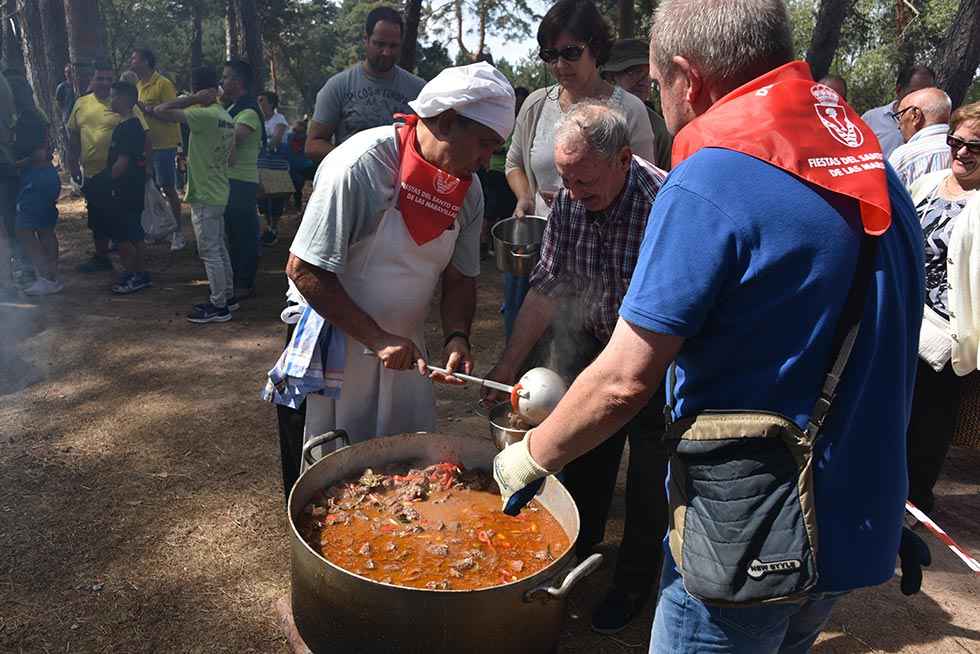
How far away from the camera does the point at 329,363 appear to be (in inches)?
111

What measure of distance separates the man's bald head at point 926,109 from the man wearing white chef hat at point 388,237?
365cm

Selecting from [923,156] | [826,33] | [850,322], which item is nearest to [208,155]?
[923,156]

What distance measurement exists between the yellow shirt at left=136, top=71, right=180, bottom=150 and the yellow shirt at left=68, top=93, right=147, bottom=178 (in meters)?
1.67

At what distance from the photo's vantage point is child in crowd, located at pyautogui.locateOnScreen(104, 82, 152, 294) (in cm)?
768

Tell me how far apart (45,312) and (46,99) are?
35.4 feet

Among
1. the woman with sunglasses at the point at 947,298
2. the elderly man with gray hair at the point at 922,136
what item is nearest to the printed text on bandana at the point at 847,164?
the woman with sunglasses at the point at 947,298

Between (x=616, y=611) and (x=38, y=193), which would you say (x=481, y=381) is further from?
(x=38, y=193)

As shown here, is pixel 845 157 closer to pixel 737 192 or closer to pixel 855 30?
pixel 737 192

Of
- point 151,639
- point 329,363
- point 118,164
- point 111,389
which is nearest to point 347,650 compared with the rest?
point 329,363

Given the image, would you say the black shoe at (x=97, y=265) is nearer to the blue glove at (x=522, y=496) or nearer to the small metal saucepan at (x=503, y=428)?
the small metal saucepan at (x=503, y=428)

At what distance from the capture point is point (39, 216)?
7566mm

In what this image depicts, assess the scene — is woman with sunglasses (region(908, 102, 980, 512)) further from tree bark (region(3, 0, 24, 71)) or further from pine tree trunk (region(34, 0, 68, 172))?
tree bark (region(3, 0, 24, 71))

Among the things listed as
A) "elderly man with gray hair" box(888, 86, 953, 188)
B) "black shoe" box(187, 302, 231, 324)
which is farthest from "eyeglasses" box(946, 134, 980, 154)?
"black shoe" box(187, 302, 231, 324)

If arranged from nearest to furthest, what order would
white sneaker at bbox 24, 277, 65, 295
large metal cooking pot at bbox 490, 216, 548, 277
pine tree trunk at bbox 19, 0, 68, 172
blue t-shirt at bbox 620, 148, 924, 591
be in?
blue t-shirt at bbox 620, 148, 924, 591 < large metal cooking pot at bbox 490, 216, 548, 277 < white sneaker at bbox 24, 277, 65, 295 < pine tree trunk at bbox 19, 0, 68, 172
